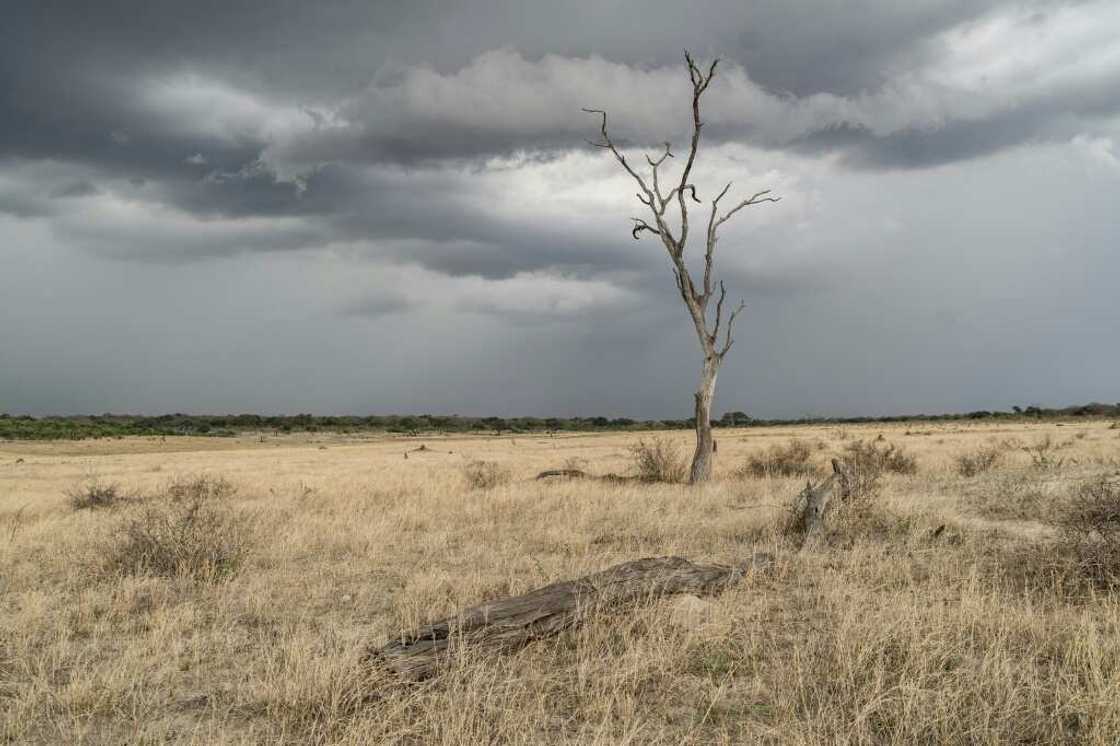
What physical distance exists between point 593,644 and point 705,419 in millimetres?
14055

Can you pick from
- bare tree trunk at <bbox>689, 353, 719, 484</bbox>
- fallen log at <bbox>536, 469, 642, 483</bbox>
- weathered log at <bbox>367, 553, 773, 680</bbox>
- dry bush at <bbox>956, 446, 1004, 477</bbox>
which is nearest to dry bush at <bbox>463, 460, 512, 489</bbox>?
fallen log at <bbox>536, 469, 642, 483</bbox>

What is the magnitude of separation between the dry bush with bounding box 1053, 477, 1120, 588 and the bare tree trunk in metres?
10.0

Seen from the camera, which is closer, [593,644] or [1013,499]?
[593,644]

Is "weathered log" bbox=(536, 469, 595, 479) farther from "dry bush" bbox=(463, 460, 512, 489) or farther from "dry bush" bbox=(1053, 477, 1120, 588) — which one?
"dry bush" bbox=(1053, 477, 1120, 588)

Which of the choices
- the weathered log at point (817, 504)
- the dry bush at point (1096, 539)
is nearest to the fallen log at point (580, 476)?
the weathered log at point (817, 504)

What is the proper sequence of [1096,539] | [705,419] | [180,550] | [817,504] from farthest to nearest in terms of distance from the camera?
[705,419] → [817,504] → [180,550] → [1096,539]

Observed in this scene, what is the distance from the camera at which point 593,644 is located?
5953 millimetres

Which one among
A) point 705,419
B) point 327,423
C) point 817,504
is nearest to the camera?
point 817,504

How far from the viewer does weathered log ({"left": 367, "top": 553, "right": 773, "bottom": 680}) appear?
5.48 meters

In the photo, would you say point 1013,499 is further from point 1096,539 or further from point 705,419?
point 705,419

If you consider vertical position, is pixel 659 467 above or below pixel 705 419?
below

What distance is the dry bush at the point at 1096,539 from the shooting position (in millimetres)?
7633

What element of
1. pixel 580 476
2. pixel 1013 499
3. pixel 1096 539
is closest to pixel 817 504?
pixel 1096 539

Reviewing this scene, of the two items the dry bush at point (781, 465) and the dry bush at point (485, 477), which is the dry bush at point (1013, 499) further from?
the dry bush at point (485, 477)
